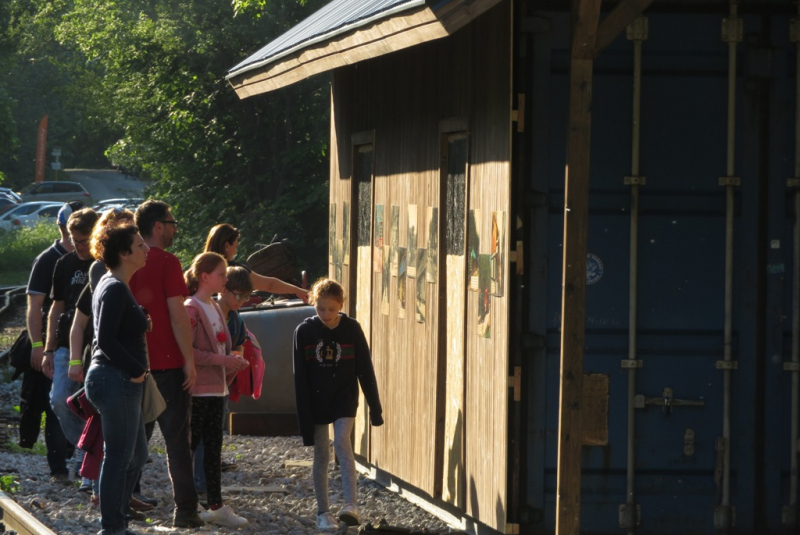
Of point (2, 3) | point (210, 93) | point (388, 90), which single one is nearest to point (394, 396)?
point (388, 90)

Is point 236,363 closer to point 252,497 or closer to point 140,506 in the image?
point 140,506

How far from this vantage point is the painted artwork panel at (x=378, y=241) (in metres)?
10.6

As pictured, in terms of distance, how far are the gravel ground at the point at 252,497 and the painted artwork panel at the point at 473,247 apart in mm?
1628

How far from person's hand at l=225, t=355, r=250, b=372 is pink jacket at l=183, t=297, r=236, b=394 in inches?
1.0

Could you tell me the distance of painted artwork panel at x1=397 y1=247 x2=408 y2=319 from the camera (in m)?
9.95

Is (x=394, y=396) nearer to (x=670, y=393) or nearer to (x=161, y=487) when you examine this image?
(x=161, y=487)

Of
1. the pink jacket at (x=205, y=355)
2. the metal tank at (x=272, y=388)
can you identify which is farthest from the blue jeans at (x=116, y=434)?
the metal tank at (x=272, y=388)

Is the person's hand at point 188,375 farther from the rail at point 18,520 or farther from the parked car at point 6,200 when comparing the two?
the parked car at point 6,200

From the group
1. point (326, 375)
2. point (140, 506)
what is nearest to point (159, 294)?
point (326, 375)

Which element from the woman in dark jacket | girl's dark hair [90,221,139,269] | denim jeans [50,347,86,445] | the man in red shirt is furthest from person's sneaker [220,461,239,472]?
girl's dark hair [90,221,139,269]

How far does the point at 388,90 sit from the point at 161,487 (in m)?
3.34

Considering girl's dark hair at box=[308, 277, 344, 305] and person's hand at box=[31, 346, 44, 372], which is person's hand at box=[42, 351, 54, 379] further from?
girl's dark hair at box=[308, 277, 344, 305]

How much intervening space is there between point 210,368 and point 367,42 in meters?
2.21

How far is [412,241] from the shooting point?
9.80m
